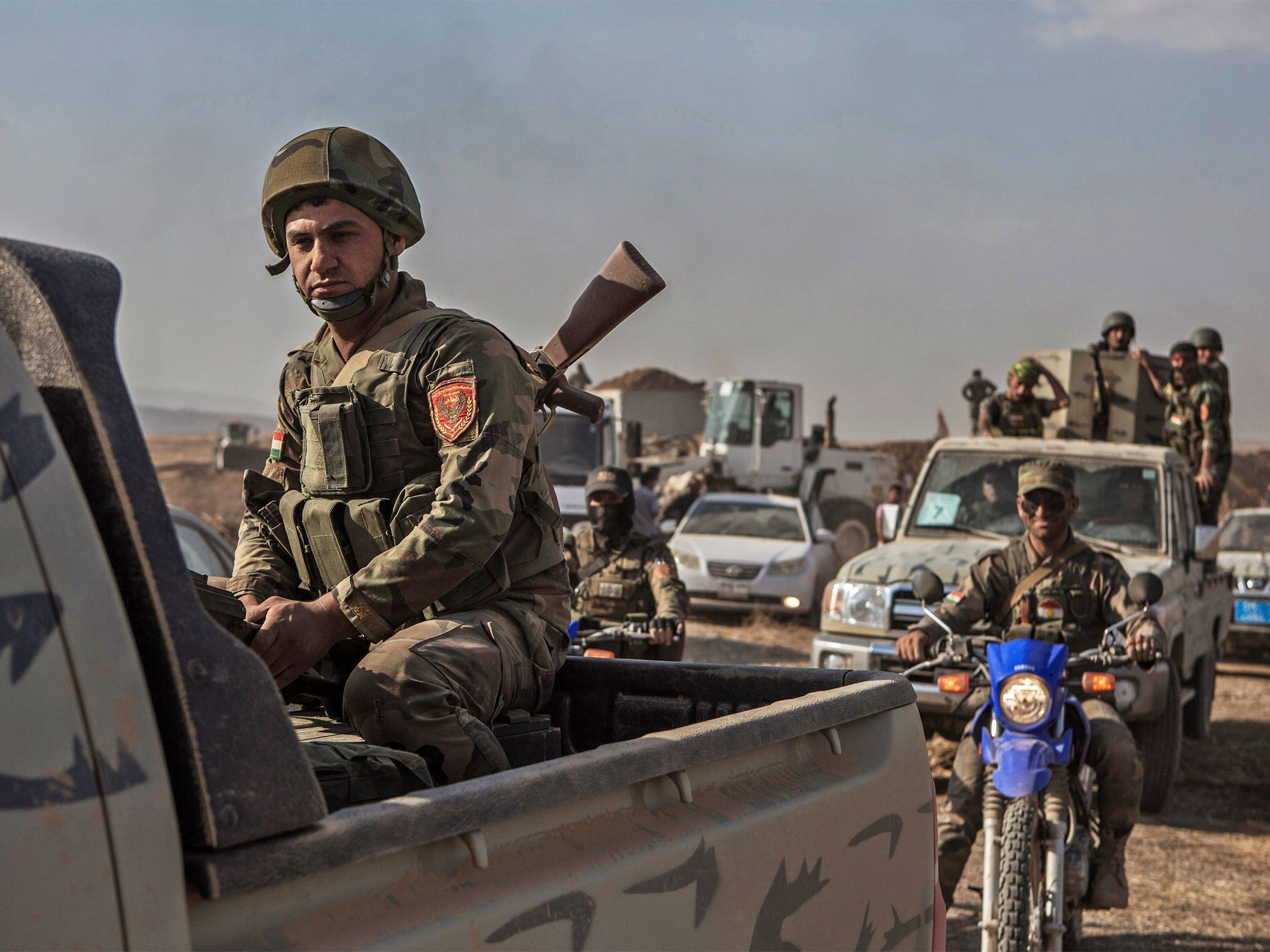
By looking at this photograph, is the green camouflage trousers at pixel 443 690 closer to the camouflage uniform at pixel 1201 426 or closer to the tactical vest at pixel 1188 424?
the camouflage uniform at pixel 1201 426

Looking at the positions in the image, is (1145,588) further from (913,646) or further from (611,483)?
(611,483)

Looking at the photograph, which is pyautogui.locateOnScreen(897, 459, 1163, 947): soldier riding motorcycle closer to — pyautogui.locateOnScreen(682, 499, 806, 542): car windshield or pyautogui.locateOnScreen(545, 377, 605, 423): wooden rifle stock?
pyautogui.locateOnScreen(545, 377, 605, 423): wooden rifle stock

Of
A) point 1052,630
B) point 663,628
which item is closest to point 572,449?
point 663,628

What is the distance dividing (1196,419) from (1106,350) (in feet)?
3.17

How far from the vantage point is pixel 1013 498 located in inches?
327

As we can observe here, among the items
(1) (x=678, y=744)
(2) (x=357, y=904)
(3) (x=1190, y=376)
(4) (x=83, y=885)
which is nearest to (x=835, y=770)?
(1) (x=678, y=744)

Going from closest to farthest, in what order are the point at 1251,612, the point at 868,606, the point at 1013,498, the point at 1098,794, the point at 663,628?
the point at 1098,794 → the point at 663,628 → the point at 868,606 → the point at 1013,498 → the point at 1251,612

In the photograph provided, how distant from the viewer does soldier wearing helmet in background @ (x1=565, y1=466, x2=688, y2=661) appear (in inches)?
297

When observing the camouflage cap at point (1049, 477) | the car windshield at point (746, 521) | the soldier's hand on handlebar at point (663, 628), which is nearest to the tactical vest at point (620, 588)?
the soldier's hand on handlebar at point (663, 628)

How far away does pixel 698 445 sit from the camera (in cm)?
3303

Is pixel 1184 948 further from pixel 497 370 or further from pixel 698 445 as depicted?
pixel 698 445

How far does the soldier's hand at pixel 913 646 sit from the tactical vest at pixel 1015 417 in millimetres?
5247

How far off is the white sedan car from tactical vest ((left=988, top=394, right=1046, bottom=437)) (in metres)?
5.10

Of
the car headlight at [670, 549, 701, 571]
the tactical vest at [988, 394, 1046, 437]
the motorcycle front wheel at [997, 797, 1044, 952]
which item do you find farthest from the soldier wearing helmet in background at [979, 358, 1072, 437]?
the motorcycle front wheel at [997, 797, 1044, 952]
